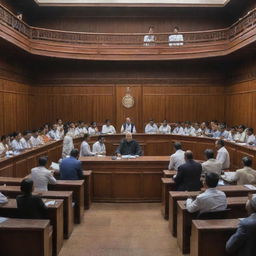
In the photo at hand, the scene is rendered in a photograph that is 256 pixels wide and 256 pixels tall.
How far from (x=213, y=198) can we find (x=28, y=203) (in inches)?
88.2

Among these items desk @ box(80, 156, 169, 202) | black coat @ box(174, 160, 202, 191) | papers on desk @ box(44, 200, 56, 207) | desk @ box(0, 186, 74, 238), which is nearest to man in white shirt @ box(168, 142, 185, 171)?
desk @ box(80, 156, 169, 202)

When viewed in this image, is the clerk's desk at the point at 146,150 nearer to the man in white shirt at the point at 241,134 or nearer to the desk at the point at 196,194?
the man in white shirt at the point at 241,134

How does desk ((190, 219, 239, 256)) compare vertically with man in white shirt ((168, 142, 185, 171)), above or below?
below

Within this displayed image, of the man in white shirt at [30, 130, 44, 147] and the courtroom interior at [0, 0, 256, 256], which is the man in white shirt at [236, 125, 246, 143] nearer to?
the courtroom interior at [0, 0, 256, 256]

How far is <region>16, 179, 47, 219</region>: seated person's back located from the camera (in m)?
3.90

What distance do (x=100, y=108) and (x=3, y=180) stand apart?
31.8ft

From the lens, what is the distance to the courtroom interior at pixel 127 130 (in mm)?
4203

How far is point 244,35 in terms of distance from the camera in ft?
34.1

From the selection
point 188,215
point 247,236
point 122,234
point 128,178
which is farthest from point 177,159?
point 247,236

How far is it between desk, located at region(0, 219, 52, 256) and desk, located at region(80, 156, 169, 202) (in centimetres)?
360

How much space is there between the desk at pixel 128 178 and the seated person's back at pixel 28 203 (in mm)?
3250

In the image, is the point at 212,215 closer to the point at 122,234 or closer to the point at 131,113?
the point at 122,234

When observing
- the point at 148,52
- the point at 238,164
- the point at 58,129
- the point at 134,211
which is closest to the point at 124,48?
the point at 148,52

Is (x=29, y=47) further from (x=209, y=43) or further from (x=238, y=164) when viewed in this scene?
(x=238, y=164)
